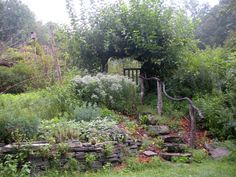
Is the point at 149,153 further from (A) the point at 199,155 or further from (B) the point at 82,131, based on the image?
(B) the point at 82,131

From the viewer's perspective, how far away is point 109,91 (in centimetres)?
742

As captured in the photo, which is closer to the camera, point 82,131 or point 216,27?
point 82,131

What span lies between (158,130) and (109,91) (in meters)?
1.79

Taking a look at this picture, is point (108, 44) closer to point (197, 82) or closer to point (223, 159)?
point (197, 82)

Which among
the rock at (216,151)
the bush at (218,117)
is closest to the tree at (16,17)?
the bush at (218,117)

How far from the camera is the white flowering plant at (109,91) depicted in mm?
Result: 7203

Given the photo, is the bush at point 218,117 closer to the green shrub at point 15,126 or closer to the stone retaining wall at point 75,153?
the stone retaining wall at point 75,153

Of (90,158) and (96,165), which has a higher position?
Result: (90,158)

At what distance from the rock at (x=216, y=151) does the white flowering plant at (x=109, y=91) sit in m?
2.58

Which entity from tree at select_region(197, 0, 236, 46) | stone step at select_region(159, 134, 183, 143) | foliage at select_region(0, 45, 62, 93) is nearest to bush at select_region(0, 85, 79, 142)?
foliage at select_region(0, 45, 62, 93)

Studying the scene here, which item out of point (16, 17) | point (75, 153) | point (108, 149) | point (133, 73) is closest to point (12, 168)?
point (75, 153)

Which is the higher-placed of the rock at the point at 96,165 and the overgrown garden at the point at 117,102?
the overgrown garden at the point at 117,102

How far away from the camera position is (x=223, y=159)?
5.24 m

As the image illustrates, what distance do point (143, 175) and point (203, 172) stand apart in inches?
40.1
